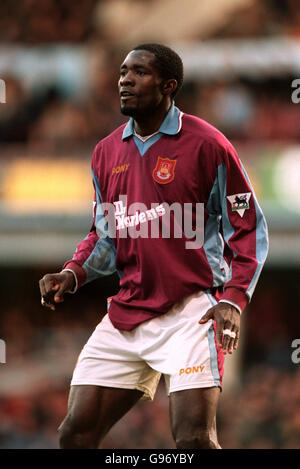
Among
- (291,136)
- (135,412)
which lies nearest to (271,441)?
(135,412)

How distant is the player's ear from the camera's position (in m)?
4.75

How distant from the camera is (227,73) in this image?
1476 cm

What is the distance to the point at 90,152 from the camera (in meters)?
13.6

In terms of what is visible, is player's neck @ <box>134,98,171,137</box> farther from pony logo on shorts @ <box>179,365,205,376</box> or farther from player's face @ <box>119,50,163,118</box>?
pony logo on shorts @ <box>179,365,205,376</box>

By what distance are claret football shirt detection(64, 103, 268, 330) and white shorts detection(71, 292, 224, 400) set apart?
61 millimetres

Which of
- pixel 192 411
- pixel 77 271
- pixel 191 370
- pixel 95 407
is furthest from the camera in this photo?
pixel 77 271

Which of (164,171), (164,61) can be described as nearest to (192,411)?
(164,171)

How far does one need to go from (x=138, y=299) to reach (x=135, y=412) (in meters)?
7.28

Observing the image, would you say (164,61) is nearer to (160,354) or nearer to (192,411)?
(160,354)

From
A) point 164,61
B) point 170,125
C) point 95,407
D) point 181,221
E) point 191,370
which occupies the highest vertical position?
Answer: point 164,61

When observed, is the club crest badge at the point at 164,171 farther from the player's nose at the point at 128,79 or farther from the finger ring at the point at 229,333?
the finger ring at the point at 229,333

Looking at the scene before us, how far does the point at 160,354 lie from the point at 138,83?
1305mm
